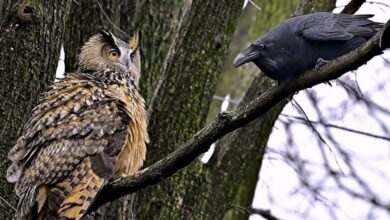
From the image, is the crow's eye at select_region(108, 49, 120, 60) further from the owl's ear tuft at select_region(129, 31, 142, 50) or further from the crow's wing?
the crow's wing

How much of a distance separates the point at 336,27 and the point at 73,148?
5.62 ft

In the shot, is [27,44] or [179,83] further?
[179,83]

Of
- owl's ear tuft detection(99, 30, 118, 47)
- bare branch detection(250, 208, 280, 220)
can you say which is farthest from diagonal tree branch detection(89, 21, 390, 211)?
bare branch detection(250, 208, 280, 220)

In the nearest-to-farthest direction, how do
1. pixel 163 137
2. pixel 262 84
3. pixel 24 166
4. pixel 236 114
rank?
1. pixel 236 114
2. pixel 24 166
3. pixel 163 137
4. pixel 262 84

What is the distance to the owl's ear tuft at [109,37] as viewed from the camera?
20.2ft

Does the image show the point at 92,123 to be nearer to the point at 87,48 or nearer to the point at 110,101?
the point at 110,101

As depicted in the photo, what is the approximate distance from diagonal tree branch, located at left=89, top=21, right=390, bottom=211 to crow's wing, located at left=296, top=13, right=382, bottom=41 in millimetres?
251

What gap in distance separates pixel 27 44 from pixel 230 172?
1.83 m

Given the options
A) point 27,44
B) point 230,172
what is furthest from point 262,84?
point 27,44

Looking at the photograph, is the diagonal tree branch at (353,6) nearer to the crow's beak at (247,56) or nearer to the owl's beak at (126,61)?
the owl's beak at (126,61)

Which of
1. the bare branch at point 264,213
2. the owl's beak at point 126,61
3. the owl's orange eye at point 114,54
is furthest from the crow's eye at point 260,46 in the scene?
the bare branch at point 264,213

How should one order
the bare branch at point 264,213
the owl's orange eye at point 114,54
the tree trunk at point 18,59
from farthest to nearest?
the bare branch at point 264,213, the owl's orange eye at point 114,54, the tree trunk at point 18,59

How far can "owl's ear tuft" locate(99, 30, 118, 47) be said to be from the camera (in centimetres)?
615

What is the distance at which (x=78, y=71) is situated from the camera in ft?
20.3
